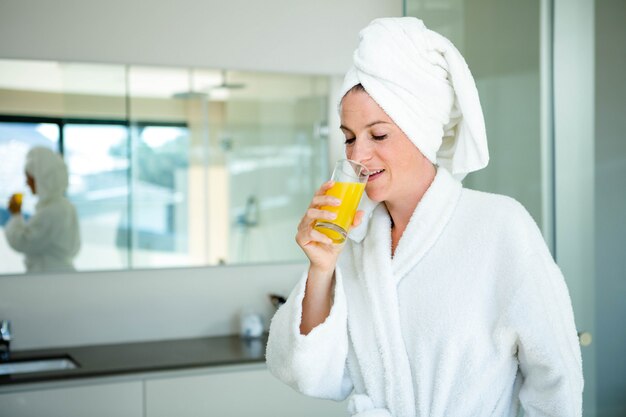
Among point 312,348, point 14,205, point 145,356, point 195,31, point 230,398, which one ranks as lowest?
point 230,398

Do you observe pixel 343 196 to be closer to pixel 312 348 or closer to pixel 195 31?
pixel 312 348

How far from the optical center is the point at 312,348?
1.38 meters

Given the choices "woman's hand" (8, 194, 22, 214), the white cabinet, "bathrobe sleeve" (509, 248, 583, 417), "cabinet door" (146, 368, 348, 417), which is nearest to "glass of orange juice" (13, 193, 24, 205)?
"woman's hand" (8, 194, 22, 214)

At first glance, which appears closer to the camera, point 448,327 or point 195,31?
point 448,327

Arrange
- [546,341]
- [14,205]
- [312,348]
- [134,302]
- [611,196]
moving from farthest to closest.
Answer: [134,302] → [14,205] → [611,196] → [312,348] → [546,341]

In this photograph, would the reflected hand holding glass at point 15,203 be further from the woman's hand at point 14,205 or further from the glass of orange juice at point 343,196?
the glass of orange juice at point 343,196

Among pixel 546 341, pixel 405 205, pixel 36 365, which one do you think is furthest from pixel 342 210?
pixel 36 365

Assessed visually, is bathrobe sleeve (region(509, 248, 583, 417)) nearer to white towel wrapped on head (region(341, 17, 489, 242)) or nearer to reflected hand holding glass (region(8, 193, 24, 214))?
white towel wrapped on head (region(341, 17, 489, 242))

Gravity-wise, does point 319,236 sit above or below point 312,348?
above

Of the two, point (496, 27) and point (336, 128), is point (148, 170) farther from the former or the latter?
point (496, 27)

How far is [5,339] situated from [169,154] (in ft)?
3.14

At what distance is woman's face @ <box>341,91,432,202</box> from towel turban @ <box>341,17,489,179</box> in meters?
0.02

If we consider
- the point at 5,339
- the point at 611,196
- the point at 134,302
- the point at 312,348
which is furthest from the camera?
the point at 134,302

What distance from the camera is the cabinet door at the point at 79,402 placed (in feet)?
8.43
